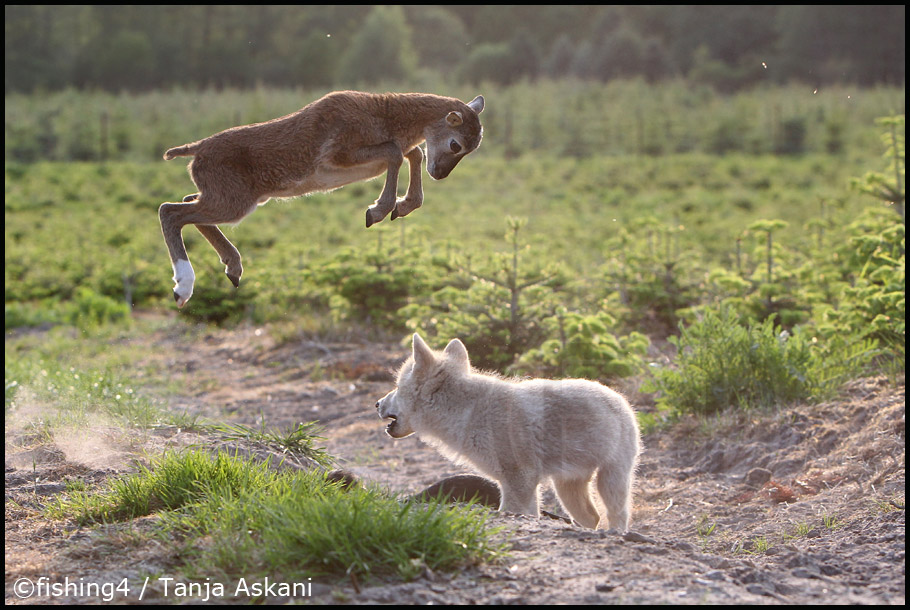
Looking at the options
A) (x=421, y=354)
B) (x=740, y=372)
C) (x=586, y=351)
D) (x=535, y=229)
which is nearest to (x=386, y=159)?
(x=421, y=354)

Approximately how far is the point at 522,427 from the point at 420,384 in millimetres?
723

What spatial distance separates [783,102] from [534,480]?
34684mm

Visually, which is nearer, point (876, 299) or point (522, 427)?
point (522, 427)

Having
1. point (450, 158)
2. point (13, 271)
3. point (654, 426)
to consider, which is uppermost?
point (450, 158)

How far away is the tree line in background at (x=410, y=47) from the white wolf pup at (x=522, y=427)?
34599mm

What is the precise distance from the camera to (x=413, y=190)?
512cm

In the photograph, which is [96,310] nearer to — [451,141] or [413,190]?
[413,190]

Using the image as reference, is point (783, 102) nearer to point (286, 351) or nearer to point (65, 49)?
point (286, 351)

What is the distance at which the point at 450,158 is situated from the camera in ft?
15.6

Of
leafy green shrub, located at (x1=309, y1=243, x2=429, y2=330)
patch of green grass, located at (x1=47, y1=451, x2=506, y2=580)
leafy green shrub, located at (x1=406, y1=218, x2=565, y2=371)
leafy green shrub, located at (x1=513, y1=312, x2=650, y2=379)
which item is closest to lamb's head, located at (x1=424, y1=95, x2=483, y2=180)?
patch of green grass, located at (x1=47, y1=451, x2=506, y2=580)

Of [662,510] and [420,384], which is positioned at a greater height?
[420,384]

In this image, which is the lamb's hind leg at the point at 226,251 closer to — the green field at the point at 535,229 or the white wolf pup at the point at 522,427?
the white wolf pup at the point at 522,427

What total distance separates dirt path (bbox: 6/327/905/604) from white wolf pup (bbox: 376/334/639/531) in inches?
14.1

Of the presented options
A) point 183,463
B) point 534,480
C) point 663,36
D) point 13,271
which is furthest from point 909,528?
point 663,36
